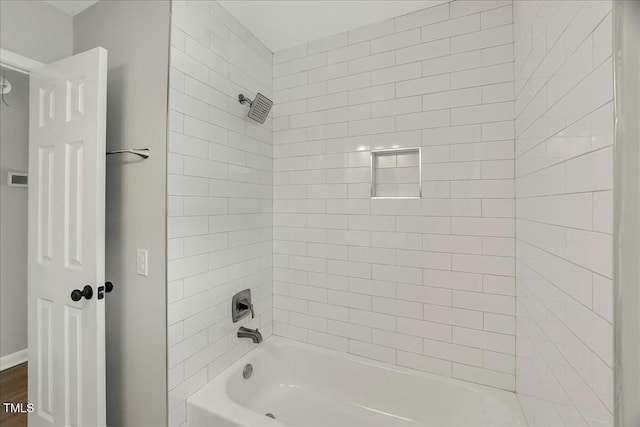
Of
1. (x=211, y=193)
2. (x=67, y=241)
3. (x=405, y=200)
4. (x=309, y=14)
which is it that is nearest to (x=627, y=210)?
(x=405, y=200)

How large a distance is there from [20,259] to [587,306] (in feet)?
12.0

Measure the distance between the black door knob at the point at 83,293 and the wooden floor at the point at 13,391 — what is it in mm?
1033

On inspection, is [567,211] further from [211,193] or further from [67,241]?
[67,241]

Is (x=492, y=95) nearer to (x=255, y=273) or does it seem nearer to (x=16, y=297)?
(x=255, y=273)

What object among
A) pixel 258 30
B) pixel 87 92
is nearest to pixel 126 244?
pixel 87 92

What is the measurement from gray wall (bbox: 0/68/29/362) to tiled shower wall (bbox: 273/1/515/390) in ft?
7.31

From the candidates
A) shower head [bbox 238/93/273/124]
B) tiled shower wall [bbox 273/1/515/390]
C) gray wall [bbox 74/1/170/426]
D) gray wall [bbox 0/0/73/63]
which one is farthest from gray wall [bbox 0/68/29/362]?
tiled shower wall [bbox 273/1/515/390]

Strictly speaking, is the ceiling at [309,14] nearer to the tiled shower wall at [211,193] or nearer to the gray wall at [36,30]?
the tiled shower wall at [211,193]

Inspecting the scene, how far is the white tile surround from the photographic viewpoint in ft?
3.34

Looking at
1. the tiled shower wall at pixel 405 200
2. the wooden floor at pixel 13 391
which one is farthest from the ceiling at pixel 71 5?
the wooden floor at pixel 13 391

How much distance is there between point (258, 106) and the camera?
1779mm

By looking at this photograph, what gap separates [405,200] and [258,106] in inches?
44.7

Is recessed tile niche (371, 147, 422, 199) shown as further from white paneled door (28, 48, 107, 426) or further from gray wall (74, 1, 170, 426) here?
white paneled door (28, 48, 107, 426)

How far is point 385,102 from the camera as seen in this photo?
1.75m
